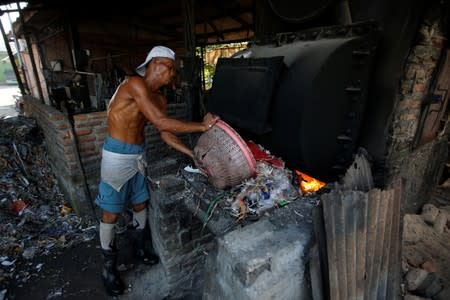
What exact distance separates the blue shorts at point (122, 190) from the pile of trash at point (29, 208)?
4.37 ft

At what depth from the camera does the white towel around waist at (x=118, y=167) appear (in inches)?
102

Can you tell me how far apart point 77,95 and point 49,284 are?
10.2 ft

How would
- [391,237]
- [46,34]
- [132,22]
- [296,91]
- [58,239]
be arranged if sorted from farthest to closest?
[132,22] → [46,34] → [58,239] → [296,91] → [391,237]

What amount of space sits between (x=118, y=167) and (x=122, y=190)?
29cm

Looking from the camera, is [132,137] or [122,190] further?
[122,190]

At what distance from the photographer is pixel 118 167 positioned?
8.52 ft

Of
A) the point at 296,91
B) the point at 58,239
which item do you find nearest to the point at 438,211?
the point at 296,91

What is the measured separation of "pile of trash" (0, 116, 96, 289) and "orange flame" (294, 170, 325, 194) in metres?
2.99

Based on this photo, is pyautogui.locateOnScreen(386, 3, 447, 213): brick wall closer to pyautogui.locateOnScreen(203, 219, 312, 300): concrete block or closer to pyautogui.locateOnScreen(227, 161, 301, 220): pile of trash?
pyautogui.locateOnScreen(227, 161, 301, 220): pile of trash

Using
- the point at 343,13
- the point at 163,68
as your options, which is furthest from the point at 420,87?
the point at 163,68

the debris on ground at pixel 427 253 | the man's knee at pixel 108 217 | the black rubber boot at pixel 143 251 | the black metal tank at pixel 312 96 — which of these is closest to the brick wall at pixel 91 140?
the black rubber boot at pixel 143 251

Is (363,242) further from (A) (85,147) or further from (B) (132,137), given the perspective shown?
(A) (85,147)

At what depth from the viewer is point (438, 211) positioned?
3779 mm

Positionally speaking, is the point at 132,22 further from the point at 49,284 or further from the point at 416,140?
the point at 416,140
